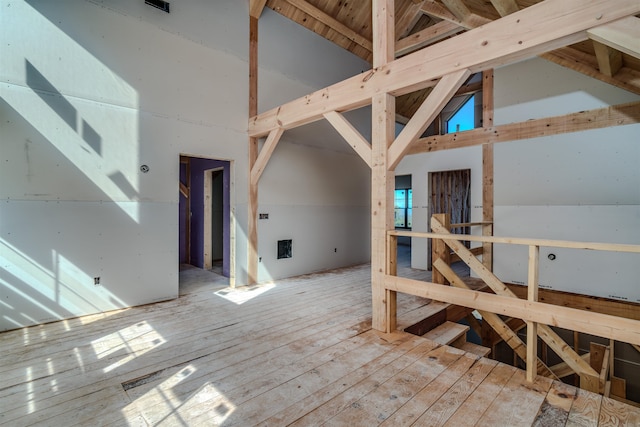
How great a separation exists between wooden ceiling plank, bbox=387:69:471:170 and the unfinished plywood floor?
184cm

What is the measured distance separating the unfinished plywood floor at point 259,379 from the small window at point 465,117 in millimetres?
4940

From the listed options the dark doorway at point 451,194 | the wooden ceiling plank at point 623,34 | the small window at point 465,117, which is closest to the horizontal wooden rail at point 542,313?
the wooden ceiling plank at point 623,34

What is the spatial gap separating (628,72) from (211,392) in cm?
588

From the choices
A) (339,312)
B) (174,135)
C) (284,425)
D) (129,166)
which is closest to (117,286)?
(129,166)

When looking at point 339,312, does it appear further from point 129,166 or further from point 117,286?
point 129,166

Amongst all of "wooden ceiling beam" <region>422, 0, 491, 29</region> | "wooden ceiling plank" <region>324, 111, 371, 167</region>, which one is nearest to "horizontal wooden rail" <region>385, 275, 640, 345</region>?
"wooden ceiling plank" <region>324, 111, 371, 167</region>

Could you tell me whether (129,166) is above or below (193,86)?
below

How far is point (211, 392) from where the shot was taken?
6.73ft

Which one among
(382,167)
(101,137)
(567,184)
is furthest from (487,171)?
(101,137)

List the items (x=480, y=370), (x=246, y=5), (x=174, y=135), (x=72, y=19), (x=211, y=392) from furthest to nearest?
(x=246, y=5)
(x=174, y=135)
(x=72, y=19)
(x=480, y=370)
(x=211, y=392)

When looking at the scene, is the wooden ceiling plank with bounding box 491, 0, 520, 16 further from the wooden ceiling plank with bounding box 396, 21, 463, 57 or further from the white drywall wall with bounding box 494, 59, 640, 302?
the wooden ceiling plank with bounding box 396, 21, 463, 57

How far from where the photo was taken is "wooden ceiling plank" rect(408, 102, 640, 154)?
402 cm

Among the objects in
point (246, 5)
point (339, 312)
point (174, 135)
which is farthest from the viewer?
point (246, 5)

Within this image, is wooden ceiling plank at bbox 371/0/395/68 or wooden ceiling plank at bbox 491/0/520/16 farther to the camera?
wooden ceiling plank at bbox 491/0/520/16
